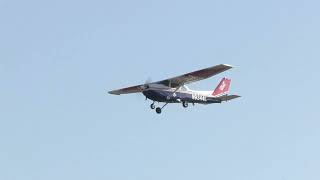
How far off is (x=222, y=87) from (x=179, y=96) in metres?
9.75

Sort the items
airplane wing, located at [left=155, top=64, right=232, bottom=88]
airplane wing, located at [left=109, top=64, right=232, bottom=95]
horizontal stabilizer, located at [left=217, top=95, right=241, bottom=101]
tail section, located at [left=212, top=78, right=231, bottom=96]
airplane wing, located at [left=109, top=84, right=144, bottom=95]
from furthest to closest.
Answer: tail section, located at [left=212, top=78, right=231, bottom=96] < airplane wing, located at [left=109, top=84, right=144, bottom=95] < horizontal stabilizer, located at [left=217, top=95, right=241, bottom=101] < airplane wing, located at [left=155, top=64, right=232, bottom=88] < airplane wing, located at [left=109, top=64, right=232, bottom=95]

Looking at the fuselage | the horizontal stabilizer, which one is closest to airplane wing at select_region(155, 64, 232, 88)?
the fuselage

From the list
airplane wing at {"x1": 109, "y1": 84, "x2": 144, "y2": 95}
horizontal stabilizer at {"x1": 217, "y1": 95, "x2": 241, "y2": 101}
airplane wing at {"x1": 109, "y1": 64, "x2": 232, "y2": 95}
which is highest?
airplane wing at {"x1": 109, "y1": 64, "x2": 232, "y2": 95}

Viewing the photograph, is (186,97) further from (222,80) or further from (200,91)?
(222,80)

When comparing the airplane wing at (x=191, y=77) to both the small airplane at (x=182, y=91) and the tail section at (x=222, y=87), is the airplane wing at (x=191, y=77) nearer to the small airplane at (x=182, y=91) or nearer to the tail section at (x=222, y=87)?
the small airplane at (x=182, y=91)

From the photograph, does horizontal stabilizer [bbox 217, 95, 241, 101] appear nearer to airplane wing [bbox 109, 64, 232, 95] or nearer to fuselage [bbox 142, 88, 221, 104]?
fuselage [bbox 142, 88, 221, 104]

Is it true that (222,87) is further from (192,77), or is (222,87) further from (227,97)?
(192,77)

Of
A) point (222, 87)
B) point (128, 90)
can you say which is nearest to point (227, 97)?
point (222, 87)

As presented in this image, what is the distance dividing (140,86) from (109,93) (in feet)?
29.0

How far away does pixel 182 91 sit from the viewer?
72188mm

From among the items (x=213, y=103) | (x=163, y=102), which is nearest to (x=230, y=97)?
(x=213, y=103)

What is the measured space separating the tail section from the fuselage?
171 cm

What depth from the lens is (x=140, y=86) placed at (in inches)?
2835

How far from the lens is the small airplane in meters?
69.4
